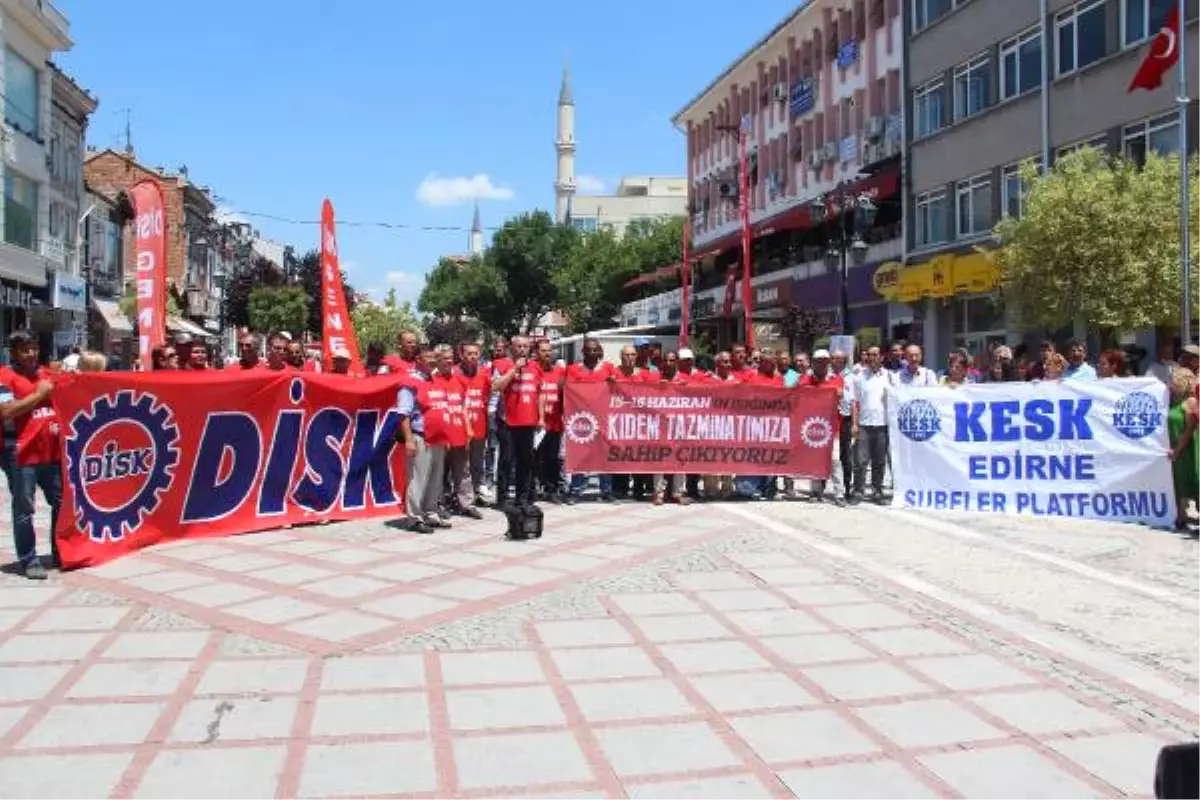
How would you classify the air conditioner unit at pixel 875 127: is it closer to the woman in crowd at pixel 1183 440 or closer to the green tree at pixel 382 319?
the woman in crowd at pixel 1183 440

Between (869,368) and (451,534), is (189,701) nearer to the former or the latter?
(451,534)

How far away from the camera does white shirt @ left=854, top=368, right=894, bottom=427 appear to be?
38.4ft

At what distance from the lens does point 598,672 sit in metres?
5.43

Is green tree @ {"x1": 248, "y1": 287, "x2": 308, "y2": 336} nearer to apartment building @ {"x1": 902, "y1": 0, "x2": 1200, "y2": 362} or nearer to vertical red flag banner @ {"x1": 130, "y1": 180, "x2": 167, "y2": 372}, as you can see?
apartment building @ {"x1": 902, "y1": 0, "x2": 1200, "y2": 362}

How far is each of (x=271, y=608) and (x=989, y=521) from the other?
23.5 ft

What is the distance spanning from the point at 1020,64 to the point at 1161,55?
27.0 feet

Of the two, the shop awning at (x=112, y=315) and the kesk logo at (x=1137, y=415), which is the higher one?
the shop awning at (x=112, y=315)

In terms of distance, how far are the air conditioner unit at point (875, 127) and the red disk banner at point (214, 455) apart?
27.3 m

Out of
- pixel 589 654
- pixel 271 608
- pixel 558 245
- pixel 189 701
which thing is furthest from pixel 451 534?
pixel 558 245

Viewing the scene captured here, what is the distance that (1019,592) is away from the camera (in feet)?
24.0

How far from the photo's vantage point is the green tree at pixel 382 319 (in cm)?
7310

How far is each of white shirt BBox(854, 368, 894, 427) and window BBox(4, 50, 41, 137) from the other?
95.6 ft

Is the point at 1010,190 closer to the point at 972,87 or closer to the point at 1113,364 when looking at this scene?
the point at 972,87

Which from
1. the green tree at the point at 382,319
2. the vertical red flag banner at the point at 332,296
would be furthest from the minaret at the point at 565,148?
the vertical red flag banner at the point at 332,296
